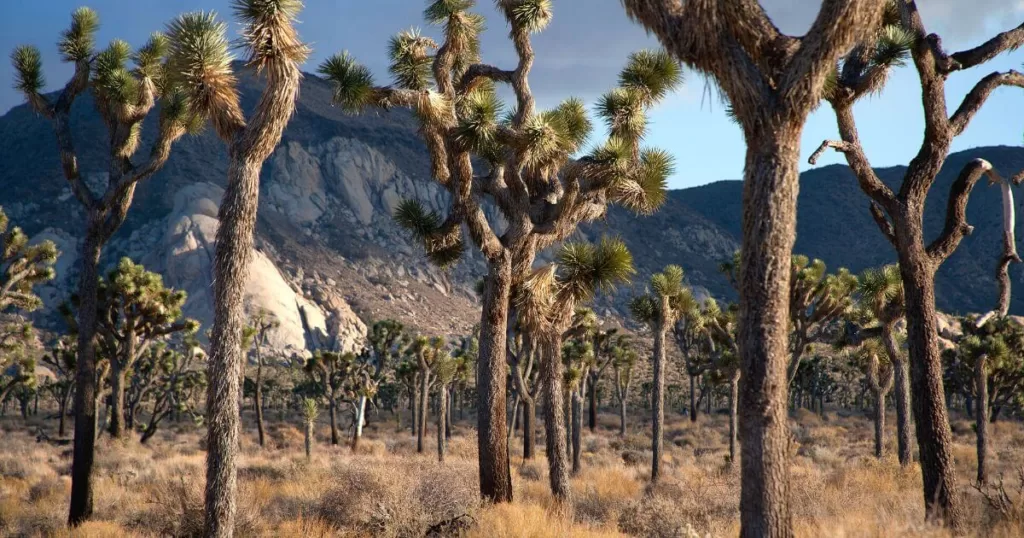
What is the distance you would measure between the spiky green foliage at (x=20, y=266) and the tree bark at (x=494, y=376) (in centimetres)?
1305

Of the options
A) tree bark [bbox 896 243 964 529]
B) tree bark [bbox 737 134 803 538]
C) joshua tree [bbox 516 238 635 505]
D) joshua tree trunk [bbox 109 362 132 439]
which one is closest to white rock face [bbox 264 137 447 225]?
joshua tree trunk [bbox 109 362 132 439]

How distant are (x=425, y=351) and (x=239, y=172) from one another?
23795 millimetres

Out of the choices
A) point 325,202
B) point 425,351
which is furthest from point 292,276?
point 425,351

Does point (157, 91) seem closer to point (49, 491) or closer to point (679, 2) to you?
point (49, 491)

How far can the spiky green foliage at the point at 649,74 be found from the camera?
1261 cm

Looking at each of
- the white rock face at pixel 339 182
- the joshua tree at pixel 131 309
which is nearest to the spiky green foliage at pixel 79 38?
the joshua tree at pixel 131 309

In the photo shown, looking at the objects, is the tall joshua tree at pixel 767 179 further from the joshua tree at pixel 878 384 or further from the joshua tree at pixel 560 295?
the joshua tree at pixel 878 384

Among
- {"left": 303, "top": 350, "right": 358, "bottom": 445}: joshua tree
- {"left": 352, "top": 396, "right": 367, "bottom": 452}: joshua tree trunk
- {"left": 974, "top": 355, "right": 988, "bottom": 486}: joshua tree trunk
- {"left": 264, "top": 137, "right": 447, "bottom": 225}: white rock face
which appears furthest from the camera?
{"left": 264, "top": 137, "right": 447, "bottom": 225}: white rock face

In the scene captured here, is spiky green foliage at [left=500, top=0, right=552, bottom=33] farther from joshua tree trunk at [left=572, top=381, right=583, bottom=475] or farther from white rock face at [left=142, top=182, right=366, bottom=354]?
white rock face at [left=142, top=182, right=366, bottom=354]

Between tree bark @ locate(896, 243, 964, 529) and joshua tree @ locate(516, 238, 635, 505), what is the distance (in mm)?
4158

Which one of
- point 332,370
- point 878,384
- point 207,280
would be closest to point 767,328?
point 878,384

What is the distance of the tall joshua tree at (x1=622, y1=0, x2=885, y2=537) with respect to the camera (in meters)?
5.96

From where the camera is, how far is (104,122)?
12125 millimetres

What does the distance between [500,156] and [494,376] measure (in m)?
3.56
